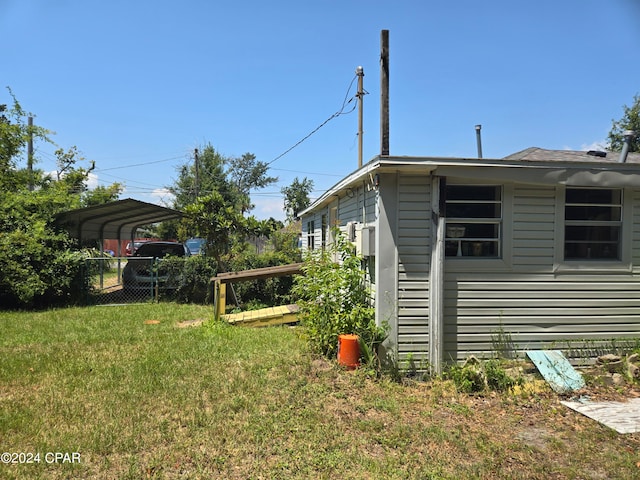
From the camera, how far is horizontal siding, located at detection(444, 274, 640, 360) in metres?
5.11

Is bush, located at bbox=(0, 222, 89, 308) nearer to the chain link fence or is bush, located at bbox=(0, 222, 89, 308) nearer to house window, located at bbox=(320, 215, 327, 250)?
the chain link fence

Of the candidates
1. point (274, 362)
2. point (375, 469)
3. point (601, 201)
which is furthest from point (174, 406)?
point (601, 201)

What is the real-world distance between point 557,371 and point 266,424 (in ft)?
11.8

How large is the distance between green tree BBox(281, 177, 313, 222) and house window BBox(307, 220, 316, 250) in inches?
971

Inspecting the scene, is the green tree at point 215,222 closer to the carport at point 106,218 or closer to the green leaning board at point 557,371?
the carport at point 106,218

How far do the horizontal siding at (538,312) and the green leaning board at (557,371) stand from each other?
7.0 inches

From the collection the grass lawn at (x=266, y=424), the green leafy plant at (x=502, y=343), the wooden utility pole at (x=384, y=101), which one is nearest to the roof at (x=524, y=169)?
the wooden utility pole at (x=384, y=101)

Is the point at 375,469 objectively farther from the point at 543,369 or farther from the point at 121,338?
the point at 121,338

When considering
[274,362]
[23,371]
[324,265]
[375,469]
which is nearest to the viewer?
[375,469]

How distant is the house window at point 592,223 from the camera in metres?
5.30

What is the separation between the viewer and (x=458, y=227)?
517 centimetres

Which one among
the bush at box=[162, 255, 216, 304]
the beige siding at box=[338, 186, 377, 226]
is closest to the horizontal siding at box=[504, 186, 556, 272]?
the beige siding at box=[338, 186, 377, 226]

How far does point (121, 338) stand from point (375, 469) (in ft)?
16.5

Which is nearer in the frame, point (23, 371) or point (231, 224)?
point (23, 371)
